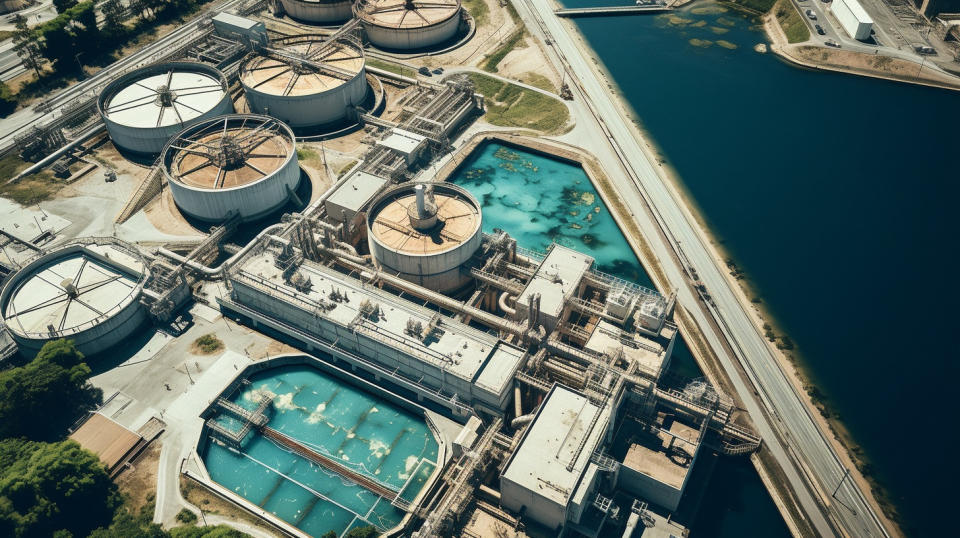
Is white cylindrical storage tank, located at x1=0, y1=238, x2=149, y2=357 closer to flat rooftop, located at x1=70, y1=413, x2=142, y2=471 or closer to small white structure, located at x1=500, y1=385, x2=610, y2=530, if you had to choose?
flat rooftop, located at x1=70, y1=413, x2=142, y2=471

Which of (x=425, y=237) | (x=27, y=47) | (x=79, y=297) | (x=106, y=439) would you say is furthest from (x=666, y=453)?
(x=27, y=47)

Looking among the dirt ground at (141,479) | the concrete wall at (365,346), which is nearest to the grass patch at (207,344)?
Result: the concrete wall at (365,346)

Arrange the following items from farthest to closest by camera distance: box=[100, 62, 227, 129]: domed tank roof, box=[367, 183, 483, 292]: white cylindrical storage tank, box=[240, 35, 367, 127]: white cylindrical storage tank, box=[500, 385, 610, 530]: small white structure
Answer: box=[240, 35, 367, 127]: white cylindrical storage tank, box=[100, 62, 227, 129]: domed tank roof, box=[367, 183, 483, 292]: white cylindrical storage tank, box=[500, 385, 610, 530]: small white structure

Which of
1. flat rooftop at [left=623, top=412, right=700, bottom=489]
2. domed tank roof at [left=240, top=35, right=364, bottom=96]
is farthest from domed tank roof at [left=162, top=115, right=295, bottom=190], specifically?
flat rooftop at [left=623, top=412, right=700, bottom=489]

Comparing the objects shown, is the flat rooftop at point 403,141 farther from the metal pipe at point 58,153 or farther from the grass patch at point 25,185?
the grass patch at point 25,185

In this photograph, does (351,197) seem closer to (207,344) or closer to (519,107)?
(207,344)

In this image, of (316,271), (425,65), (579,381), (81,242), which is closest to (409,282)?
(316,271)

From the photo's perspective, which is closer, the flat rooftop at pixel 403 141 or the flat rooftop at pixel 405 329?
the flat rooftop at pixel 405 329
